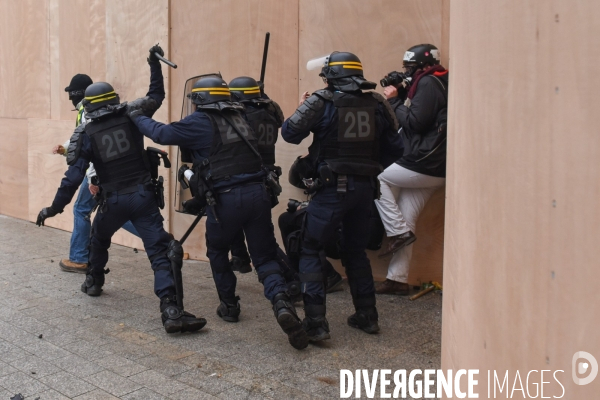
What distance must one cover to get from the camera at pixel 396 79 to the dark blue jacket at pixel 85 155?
75.4 inches

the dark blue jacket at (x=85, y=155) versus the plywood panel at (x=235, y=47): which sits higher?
the plywood panel at (x=235, y=47)

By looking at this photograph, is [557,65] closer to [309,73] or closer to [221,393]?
[221,393]

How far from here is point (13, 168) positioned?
10844 millimetres

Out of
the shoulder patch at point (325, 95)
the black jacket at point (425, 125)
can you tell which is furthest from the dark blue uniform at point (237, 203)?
the black jacket at point (425, 125)

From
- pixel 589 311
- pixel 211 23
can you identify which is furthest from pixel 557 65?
pixel 211 23

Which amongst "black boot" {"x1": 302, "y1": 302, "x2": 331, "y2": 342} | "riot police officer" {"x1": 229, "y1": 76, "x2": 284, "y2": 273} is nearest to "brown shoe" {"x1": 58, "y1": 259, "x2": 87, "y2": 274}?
"riot police officer" {"x1": 229, "y1": 76, "x2": 284, "y2": 273}

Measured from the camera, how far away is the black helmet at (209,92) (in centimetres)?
534

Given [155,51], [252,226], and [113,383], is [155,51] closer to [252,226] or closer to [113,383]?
[252,226]

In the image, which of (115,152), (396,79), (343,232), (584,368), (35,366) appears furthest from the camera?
(396,79)

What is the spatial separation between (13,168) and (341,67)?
7.36 m

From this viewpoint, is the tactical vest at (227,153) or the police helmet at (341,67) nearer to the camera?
the police helmet at (341,67)

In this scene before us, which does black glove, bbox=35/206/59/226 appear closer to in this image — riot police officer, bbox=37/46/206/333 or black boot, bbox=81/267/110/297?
black boot, bbox=81/267/110/297

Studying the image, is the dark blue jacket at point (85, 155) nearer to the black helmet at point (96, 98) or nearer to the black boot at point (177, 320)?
the black helmet at point (96, 98)

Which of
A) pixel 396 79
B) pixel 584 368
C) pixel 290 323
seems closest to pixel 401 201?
pixel 396 79
